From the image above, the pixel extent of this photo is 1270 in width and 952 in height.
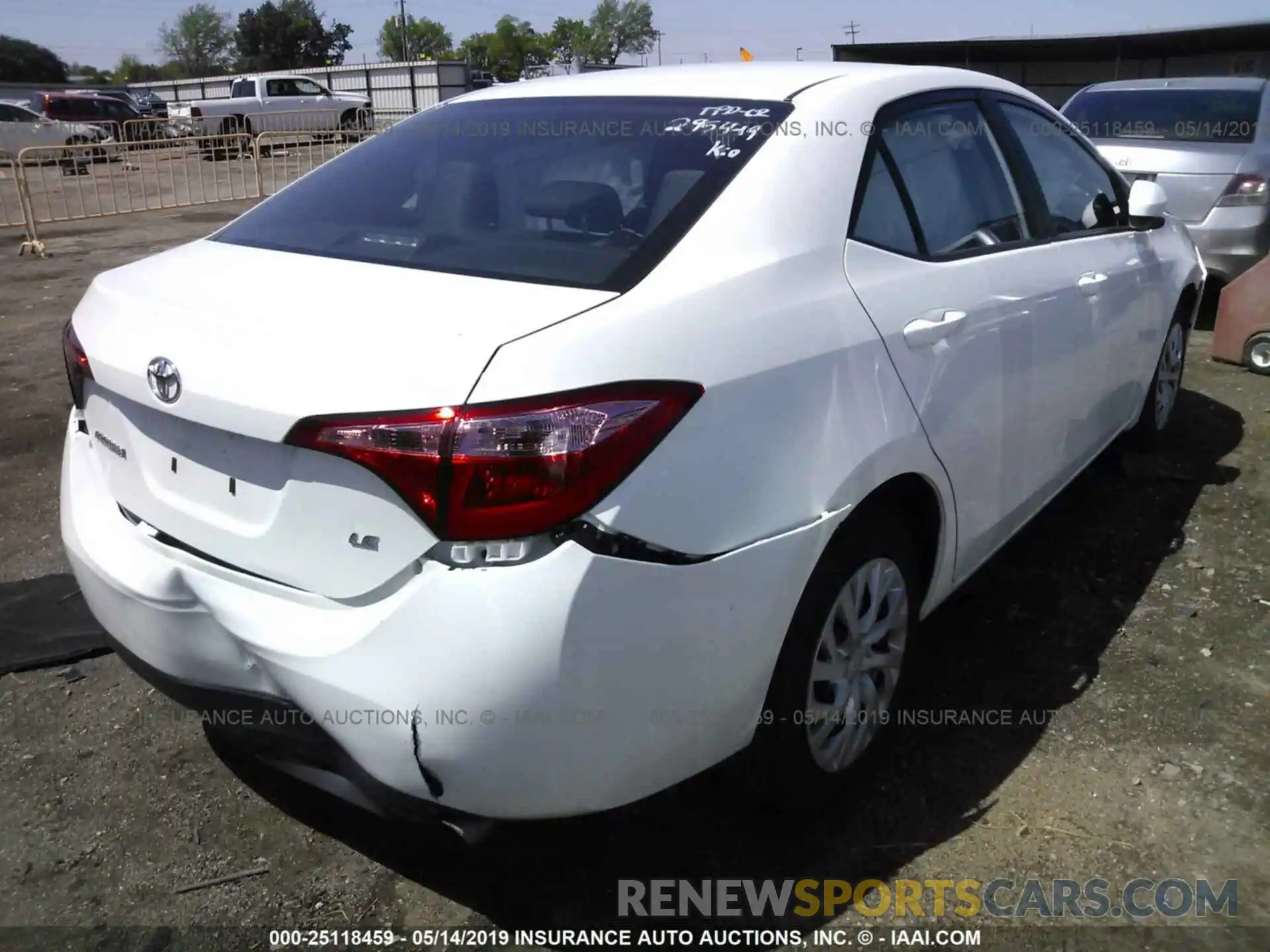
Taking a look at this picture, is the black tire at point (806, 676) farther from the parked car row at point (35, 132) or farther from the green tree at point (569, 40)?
the green tree at point (569, 40)

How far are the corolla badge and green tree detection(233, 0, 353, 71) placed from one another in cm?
8620

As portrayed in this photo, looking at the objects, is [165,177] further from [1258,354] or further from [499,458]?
[499,458]

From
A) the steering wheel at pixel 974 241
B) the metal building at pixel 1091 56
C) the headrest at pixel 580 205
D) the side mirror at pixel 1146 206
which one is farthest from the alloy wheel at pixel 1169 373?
the metal building at pixel 1091 56

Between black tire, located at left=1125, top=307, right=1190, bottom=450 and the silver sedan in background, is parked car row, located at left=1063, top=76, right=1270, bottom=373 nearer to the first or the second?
the silver sedan in background

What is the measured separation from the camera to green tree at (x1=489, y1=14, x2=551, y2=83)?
318 feet

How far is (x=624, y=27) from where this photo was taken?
380 feet

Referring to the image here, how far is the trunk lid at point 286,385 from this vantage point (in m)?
1.77

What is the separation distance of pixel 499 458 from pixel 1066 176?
2.80 m

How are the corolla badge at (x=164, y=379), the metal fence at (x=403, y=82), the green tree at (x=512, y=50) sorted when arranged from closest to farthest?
the corolla badge at (x=164, y=379) < the metal fence at (x=403, y=82) < the green tree at (x=512, y=50)

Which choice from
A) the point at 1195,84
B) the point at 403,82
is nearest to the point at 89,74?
the point at 403,82

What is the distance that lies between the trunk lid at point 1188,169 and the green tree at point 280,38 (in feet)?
270

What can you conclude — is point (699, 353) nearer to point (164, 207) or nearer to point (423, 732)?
point (423, 732)

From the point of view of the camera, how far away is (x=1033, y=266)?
302cm

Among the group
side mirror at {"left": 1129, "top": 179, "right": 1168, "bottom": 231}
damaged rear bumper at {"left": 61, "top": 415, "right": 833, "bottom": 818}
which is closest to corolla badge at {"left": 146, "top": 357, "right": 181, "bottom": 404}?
damaged rear bumper at {"left": 61, "top": 415, "right": 833, "bottom": 818}
